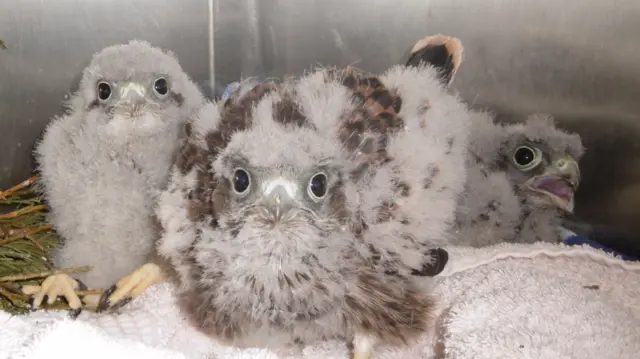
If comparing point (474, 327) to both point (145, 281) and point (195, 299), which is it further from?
point (145, 281)

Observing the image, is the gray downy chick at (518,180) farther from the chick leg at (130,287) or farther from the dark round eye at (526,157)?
the chick leg at (130,287)

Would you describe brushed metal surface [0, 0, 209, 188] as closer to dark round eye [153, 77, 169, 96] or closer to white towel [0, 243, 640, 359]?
dark round eye [153, 77, 169, 96]

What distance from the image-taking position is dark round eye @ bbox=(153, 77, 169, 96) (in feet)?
4.01

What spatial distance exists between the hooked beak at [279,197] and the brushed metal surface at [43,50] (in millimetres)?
742

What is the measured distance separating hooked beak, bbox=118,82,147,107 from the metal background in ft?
0.82

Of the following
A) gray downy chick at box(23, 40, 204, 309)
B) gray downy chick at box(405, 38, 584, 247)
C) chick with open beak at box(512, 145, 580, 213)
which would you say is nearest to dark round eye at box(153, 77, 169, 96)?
gray downy chick at box(23, 40, 204, 309)

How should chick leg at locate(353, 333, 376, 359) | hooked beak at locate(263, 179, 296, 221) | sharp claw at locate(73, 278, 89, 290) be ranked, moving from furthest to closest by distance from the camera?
sharp claw at locate(73, 278, 89, 290) < chick leg at locate(353, 333, 376, 359) < hooked beak at locate(263, 179, 296, 221)

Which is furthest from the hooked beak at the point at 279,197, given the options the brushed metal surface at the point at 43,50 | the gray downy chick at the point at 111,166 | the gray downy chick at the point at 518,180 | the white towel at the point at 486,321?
the brushed metal surface at the point at 43,50

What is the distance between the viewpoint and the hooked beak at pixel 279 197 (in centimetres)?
79

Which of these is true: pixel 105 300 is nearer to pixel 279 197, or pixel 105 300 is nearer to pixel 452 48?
pixel 279 197

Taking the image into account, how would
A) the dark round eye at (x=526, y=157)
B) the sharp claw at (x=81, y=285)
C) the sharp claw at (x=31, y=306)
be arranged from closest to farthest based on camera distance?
the sharp claw at (x=31, y=306), the sharp claw at (x=81, y=285), the dark round eye at (x=526, y=157)

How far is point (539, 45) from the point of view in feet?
4.66

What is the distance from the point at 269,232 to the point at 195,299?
26cm

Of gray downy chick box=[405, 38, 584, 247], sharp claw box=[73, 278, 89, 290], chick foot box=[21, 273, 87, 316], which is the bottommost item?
sharp claw box=[73, 278, 89, 290]
